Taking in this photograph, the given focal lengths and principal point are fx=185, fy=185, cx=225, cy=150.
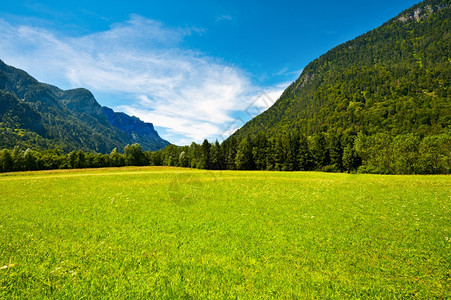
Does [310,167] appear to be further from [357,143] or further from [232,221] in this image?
[232,221]

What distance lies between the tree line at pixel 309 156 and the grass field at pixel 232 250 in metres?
59.4

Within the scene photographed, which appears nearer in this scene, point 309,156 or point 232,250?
point 232,250

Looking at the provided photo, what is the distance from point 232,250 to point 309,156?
7786cm

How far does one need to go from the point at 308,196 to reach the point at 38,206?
81.5ft

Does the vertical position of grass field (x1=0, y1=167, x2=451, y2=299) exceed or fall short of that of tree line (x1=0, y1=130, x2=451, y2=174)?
it falls short

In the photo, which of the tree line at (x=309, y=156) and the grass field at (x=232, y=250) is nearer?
the grass field at (x=232, y=250)

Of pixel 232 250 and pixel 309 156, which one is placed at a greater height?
pixel 309 156

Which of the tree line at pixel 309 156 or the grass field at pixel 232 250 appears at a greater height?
the tree line at pixel 309 156

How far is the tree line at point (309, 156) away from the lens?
189ft

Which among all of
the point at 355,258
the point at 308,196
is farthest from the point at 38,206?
the point at 308,196

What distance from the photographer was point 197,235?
10.2m

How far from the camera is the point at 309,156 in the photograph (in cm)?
7800

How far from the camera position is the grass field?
604cm

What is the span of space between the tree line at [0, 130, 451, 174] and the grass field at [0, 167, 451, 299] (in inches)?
2338
